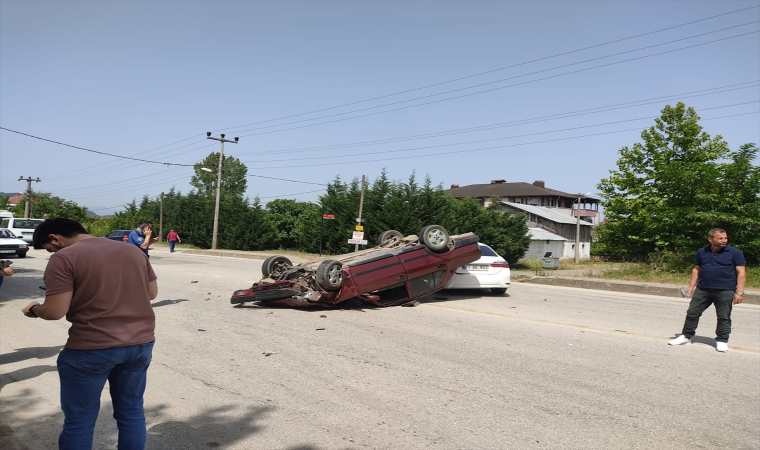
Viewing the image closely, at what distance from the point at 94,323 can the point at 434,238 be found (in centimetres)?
842

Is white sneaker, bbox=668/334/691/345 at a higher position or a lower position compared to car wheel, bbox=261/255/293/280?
lower

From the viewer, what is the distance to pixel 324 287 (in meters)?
9.66

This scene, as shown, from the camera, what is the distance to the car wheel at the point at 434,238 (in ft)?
35.9

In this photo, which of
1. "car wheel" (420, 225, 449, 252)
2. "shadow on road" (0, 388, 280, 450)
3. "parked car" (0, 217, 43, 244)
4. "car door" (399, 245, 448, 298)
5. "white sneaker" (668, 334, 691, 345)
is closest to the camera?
"shadow on road" (0, 388, 280, 450)

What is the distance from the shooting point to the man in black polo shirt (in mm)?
7605

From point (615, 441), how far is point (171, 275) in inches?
595

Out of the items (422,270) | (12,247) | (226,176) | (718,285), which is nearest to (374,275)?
(422,270)

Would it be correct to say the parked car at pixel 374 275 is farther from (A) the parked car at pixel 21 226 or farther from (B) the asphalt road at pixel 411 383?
(A) the parked car at pixel 21 226

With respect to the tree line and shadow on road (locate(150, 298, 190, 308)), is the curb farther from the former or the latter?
shadow on road (locate(150, 298, 190, 308))

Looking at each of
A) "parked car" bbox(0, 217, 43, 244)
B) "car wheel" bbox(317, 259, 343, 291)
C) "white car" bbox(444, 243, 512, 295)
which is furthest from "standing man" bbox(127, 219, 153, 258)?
"parked car" bbox(0, 217, 43, 244)

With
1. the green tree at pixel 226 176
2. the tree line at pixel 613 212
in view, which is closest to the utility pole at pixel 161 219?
the tree line at pixel 613 212

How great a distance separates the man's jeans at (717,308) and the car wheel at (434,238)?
4.55m

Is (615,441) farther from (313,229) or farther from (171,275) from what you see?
(313,229)

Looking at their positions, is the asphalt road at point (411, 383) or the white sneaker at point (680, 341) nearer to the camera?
the asphalt road at point (411, 383)
